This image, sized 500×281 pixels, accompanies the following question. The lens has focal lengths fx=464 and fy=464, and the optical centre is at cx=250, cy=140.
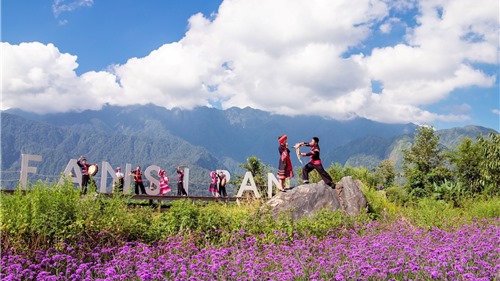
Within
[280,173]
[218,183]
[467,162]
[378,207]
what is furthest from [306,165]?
[467,162]

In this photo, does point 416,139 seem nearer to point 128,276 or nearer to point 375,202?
point 375,202

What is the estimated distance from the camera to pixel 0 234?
7508mm

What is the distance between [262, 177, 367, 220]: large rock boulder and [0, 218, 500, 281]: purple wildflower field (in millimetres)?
3651

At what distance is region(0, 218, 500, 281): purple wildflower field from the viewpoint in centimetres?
583

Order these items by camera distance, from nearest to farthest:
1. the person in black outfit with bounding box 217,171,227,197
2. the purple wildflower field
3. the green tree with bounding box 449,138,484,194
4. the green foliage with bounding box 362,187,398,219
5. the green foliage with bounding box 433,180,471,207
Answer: the purple wildflower field, the green foliage with bounding box 362,187,398,219, the green foliage with bounding box 433,180,471,207, the person in black outfit with bounding box 217,171,227,197, the green tree with bounding box 449,138,484,194

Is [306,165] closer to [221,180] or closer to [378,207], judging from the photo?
[378,207]

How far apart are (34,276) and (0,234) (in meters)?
1.31

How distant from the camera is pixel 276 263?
273 inches

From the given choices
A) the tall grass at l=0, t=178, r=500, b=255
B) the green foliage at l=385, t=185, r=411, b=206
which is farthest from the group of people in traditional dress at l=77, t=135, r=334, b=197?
the green foliage at l=385, t=185, r=411, b=206

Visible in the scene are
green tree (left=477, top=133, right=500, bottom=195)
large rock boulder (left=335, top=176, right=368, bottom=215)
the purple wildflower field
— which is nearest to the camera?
the purple wildflower field

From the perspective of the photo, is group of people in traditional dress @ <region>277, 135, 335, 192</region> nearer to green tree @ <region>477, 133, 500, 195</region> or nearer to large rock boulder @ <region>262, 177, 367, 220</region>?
large rock boulder @ <region>262, 177, 367, 220</region>

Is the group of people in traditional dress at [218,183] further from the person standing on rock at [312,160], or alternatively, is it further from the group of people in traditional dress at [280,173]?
the person standing on rock at [312,160]

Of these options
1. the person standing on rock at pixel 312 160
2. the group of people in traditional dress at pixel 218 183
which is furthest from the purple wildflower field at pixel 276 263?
the group of people in traditional dress at pixel 218 183

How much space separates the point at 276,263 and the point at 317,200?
6.09m
